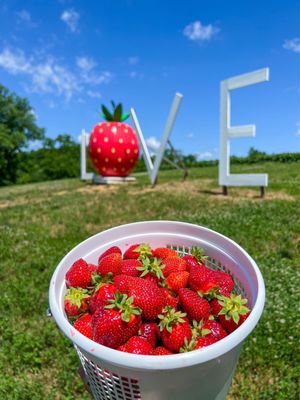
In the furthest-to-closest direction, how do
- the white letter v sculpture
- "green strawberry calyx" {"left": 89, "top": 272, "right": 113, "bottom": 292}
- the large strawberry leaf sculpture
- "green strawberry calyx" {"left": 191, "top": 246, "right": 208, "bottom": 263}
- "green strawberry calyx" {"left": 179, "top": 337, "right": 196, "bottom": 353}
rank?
the large strawberry leaf sculpture < the white letter v sculpture < "green strawberry calyx" {"left": 191, "top": 246, "right": 208, "bottom": 263} < "green strawberry calyx" {"left": 89, "top": 272, "right": 113, "bottom": 292} < "green strawberry calyx" {"left": 179, "top": 337, "right": 196, "bottom": 353}

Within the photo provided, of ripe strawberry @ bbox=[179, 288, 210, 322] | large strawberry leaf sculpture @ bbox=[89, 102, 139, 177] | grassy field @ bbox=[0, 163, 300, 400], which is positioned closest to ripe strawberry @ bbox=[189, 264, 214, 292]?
ripe strawberry @ bbox=[179, 288, 210, 322]

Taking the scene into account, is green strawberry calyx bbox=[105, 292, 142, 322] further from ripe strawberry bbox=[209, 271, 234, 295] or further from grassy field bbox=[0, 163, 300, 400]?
grassy field bbox=[0, 163, 300, 400]

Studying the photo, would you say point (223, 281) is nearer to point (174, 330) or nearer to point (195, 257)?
point (195, 257)

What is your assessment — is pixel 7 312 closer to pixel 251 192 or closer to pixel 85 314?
pixel 85 314

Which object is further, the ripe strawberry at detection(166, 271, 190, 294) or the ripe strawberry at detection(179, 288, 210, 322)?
the ripe strawberry at detection(166, 271, 190, 294)

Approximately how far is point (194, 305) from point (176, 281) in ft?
0.71

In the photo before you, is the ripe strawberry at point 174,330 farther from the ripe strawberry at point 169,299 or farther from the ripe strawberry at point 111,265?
the ripe strawberry at point 111,265

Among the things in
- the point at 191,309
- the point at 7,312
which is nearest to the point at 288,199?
the point at 7,312

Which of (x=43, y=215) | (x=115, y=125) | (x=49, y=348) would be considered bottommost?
(x=49, y=348)

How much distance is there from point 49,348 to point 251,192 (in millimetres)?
7092

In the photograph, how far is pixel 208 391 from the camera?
1.50 m

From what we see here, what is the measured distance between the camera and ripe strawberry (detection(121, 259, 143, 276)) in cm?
188

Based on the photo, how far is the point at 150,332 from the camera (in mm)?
1580

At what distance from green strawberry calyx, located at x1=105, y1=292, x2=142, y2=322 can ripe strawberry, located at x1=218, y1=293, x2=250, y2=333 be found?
36 cm
